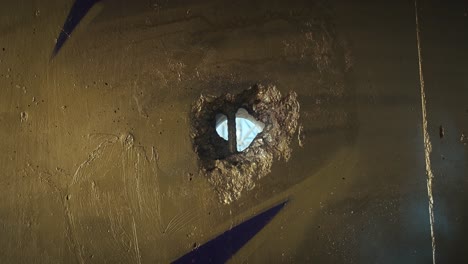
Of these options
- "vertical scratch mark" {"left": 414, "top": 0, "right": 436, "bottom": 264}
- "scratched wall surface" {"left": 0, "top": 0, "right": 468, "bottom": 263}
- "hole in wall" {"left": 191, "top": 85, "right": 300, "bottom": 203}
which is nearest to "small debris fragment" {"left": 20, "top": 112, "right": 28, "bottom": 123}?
"scratched wall surface" {"left": 0, "top": 0, "right": 468, "bottom": 263}

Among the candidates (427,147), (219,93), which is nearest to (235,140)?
(219,93)

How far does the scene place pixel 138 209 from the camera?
1716 mm

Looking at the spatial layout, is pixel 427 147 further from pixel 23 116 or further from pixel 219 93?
pixel 23 116

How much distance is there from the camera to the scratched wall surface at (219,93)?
66.9 inches

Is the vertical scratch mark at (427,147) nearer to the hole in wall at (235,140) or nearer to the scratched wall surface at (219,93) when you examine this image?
the scratched wall surface at (219,93)

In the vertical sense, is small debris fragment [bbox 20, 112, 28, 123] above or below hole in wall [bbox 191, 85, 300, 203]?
above

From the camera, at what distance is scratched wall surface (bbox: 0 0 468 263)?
5.57ft

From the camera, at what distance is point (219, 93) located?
5.92 feet

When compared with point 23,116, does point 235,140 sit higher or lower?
lower

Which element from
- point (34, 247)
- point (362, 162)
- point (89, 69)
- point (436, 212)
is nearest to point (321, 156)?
point (362, 162)

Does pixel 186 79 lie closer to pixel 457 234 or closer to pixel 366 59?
pixel 366 59

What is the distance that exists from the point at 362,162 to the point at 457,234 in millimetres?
620

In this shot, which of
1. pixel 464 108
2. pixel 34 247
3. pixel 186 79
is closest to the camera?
pixel 34 247

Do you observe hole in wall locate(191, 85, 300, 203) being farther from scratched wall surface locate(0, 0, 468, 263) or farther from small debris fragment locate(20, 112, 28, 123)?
small debris fragment locate(20, 112, 28, 123)
